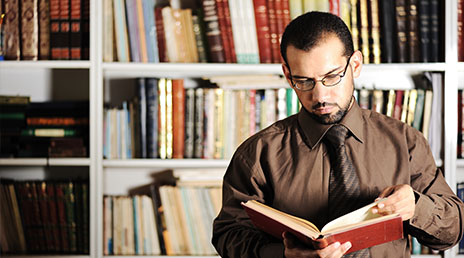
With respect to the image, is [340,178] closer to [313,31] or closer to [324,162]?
[324,162]

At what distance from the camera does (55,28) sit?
84.5 inches

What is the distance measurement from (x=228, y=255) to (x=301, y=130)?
33cm

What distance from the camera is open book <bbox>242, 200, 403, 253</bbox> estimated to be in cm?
105

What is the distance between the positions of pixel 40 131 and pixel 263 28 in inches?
36.4

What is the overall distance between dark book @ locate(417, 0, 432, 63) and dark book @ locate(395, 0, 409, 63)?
0.05 meters

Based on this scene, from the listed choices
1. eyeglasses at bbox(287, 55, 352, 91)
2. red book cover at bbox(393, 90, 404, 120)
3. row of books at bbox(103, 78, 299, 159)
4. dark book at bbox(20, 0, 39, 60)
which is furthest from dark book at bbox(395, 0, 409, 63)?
dark book at bbox(20, 0, 39, 60)

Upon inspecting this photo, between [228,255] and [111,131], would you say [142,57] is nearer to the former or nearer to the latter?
[111,131]

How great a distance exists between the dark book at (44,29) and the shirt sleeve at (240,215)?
114 centimetres

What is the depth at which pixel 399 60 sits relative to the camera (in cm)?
215

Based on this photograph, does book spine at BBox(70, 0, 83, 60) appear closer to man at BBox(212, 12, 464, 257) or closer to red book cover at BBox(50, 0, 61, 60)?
red book cover at BBox(50, 0, 61, 60)

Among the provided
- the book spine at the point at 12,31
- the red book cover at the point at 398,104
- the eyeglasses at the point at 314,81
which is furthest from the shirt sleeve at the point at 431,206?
the book spine at the point at 12,31

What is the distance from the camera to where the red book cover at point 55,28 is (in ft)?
7.02

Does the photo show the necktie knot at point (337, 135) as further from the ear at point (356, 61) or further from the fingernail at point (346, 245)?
the fingernail at point (346, 245)

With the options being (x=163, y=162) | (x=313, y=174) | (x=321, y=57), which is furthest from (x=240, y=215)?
(x=163, y=162)
